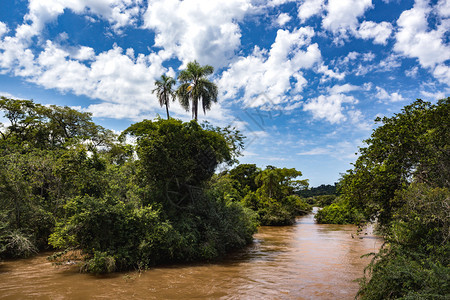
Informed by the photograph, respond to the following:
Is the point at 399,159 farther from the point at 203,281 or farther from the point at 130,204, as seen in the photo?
the point at 130,204

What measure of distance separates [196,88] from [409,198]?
21131mm

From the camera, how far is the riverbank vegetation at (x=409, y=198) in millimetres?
6641

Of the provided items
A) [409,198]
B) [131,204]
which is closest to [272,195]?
[131,204]

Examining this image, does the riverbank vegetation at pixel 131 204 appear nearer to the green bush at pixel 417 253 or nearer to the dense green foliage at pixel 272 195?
the green bush at pixel 417 253

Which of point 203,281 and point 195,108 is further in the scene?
point 195,108

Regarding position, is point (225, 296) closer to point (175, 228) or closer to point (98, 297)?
point (98, 297)

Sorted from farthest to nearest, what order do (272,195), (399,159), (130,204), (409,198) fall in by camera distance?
1. (272,195)
2. (130,204)
3. (399,159)
4. (409,198)

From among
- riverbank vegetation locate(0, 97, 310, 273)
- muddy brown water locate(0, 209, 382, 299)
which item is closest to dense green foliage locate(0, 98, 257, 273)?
riverbank vegetation locate(0, 97, 310, 273)

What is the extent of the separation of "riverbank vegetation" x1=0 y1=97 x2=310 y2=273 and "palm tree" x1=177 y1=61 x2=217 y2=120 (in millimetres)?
8496

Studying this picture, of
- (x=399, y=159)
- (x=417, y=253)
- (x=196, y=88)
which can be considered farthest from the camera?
(x=196, y=88)

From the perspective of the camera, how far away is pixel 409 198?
837cm

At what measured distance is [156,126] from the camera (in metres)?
15.8

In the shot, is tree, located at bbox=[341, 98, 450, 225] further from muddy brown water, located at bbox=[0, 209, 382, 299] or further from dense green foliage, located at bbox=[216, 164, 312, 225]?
dense green foliage, located at bbox=[216, 164, 312, 225]

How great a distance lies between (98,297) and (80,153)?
302 inches
